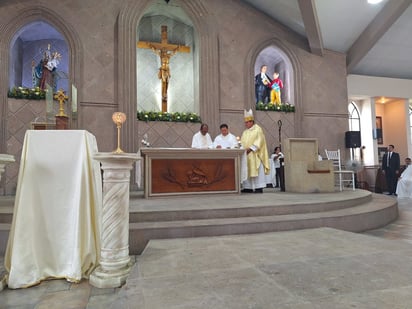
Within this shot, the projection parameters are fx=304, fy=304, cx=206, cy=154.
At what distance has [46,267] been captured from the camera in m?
2.50

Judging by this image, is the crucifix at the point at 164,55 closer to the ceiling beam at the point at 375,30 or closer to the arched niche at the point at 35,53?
the arched niche at the point at 35,53

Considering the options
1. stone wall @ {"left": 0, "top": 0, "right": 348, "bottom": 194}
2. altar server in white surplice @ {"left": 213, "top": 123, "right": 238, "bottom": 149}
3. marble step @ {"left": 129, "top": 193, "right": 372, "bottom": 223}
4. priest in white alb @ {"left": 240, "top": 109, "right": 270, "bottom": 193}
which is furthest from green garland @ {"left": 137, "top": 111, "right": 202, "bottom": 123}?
marble step @ {"left": 129, "top": 193, "right": 372, "bottom": 223}

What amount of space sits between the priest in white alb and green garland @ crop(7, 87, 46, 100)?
5.12m

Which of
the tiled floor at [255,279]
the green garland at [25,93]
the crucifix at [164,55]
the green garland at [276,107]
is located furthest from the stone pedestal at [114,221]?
the green garland at [276,107]

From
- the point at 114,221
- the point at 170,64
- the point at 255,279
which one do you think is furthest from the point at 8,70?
the point at 255,279

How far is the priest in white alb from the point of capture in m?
6.32

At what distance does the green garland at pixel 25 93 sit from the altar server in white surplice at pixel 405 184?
402 inches

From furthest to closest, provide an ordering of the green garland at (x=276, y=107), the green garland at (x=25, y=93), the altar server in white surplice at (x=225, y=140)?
1. the green garland at (x=276, y=107)
2. the green garland at (x=25, y=93)
3. the altar server in white surplice at (x=225, y=140)

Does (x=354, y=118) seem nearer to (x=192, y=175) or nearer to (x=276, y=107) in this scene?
(x=276, y=107)

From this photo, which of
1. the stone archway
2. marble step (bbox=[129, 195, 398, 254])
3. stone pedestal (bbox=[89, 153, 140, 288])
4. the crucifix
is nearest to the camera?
stone pedestal (bbox=[89, 153, 140, 288])

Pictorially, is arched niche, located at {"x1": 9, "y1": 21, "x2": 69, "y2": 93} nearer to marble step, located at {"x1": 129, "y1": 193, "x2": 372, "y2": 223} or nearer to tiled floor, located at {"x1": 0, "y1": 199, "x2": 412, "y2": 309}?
marble step, located at {"x1": 129, "y1": 193, "x2": 372, "y2": 223}

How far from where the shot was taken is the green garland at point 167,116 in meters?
8.27

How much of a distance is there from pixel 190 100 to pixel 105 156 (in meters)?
7.42

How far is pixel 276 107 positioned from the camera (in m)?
9.55
